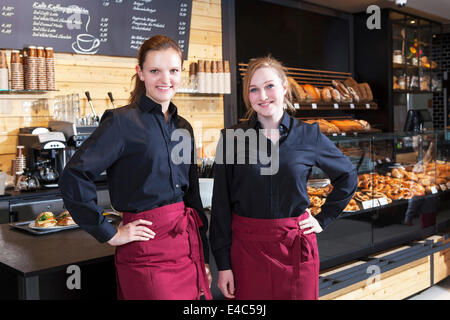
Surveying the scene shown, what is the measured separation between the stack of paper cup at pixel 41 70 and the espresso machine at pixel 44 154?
324 millimetres

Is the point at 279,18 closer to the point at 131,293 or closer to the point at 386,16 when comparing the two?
the point at 386,16

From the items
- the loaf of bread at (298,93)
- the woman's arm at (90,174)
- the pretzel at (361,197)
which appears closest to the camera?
the woman's arm at (90,174)

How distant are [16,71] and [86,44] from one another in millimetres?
712

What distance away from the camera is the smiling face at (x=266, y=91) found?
176cm

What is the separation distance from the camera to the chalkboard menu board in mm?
3635

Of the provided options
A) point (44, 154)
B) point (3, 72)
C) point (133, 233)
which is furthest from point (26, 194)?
point (133, 233)

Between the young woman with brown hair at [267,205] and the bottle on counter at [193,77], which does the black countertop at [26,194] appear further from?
the young woman with brown hair at [267,205]

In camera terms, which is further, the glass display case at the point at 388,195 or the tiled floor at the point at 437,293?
the tiled floor at the point at 437,293

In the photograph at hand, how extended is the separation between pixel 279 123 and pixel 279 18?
4228 mm

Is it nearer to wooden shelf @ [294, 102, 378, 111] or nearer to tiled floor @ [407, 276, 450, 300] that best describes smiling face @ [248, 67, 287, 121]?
tiled floor @ [407, 276, 450, 300]

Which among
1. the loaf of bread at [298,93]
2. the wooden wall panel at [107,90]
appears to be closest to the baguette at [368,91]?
the loaf of bread at [298,93]

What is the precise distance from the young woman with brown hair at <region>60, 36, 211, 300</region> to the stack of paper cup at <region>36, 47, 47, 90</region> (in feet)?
7.33

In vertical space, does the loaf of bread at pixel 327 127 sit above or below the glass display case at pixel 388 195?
above

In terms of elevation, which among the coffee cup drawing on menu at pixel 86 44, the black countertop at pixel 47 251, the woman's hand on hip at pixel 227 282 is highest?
the coffee cup drawing on menu at pixel 86 44
